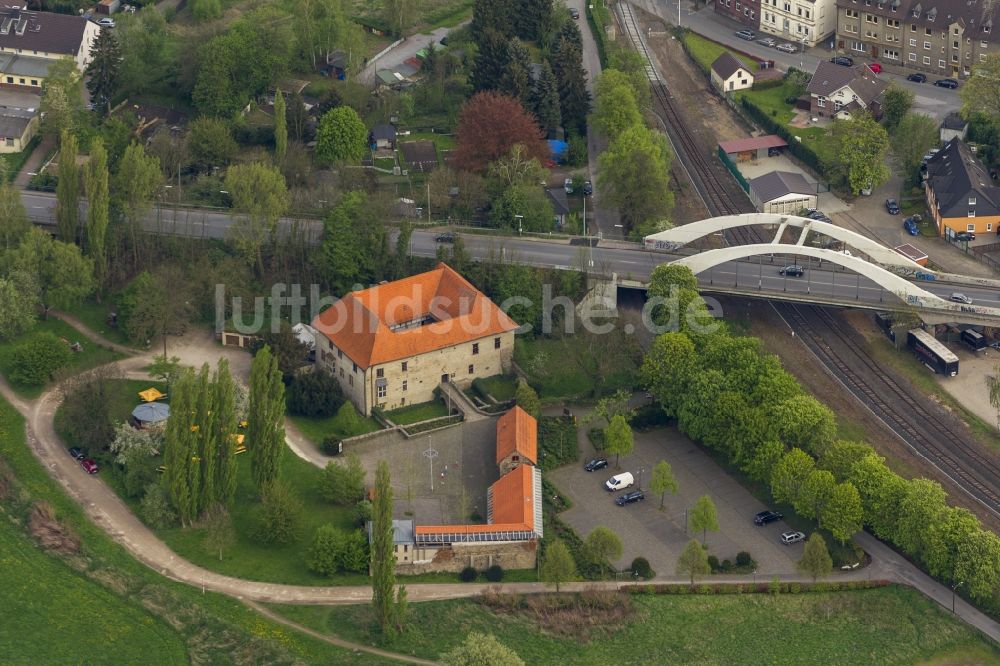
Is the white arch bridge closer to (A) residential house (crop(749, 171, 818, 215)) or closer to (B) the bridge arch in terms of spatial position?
(B) the bridge arch

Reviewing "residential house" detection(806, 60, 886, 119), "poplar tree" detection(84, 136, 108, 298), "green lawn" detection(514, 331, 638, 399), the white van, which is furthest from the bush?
"residential house" detection(806, 60, 886, 119)

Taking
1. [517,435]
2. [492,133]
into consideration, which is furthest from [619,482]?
[492,133]

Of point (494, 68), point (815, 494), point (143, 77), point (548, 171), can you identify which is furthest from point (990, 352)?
point (143, 77)

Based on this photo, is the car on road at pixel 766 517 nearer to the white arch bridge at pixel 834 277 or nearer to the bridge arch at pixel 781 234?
the white arch bridge at pixel 834 277

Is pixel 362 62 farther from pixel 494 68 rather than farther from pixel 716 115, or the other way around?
pixel 716 115

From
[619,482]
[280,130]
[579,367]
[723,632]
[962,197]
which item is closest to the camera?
[723,632]

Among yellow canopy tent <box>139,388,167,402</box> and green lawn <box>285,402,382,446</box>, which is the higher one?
yellow canopy tent <box>139,388,167,402</box>

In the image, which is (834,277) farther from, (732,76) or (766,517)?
(732,76)
